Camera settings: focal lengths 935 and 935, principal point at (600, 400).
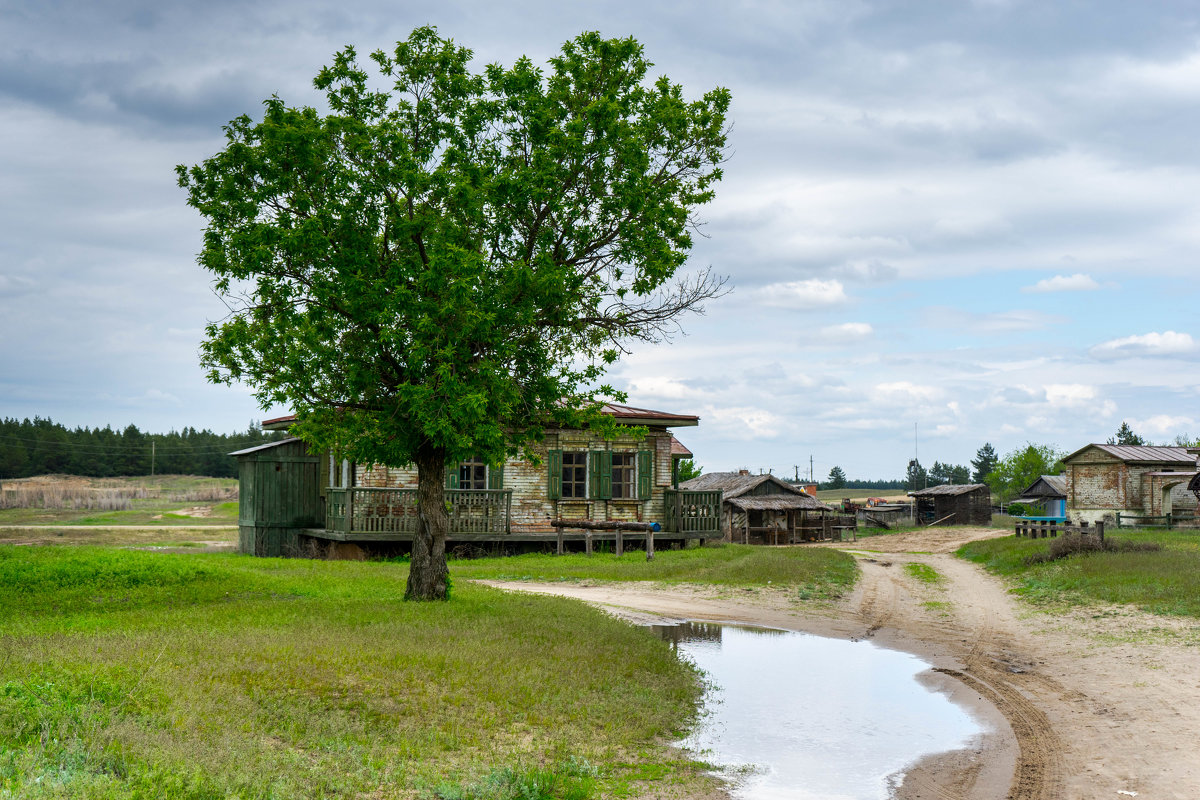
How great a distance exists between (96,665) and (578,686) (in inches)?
167

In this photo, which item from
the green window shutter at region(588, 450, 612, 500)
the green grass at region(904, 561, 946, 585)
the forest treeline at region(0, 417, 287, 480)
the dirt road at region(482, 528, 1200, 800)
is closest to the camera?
the dirt road at region(482, 528, 1200, 800)

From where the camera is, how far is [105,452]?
3551 inches

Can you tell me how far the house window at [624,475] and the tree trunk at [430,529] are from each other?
43.2ft

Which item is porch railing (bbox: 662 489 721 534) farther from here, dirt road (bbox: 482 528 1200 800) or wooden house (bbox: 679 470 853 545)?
wooden house (bbox: 679 470 853 545)

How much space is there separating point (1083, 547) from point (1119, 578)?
4382 mm

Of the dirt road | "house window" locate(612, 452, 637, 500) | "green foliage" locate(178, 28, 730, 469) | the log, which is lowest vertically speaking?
the dirt road

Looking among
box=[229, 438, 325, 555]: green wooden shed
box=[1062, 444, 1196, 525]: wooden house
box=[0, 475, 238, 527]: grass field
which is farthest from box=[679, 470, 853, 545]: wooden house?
box=[0, 475, 238, 527]: grass field

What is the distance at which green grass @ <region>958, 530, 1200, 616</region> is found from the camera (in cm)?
1524

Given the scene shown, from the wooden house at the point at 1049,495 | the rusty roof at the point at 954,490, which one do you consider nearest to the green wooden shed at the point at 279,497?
the rusty roof at the point at 954,490

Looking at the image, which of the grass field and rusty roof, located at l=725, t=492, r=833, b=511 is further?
the grass field

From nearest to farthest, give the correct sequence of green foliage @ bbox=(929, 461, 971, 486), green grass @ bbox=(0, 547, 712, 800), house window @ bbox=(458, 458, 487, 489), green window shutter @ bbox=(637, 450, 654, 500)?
green grass @ bbox=(0, 547, 712, 800) < house window @ bbox=(458, 458, 487, 489) < green window shutter @ bbox=(637, 450, 654, 500) < green foliage @ bbox=(929, 461, 971, 486)

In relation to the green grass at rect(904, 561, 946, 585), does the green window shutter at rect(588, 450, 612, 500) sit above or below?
above

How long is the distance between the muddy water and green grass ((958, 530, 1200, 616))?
5649mm

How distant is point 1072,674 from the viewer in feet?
35.7
